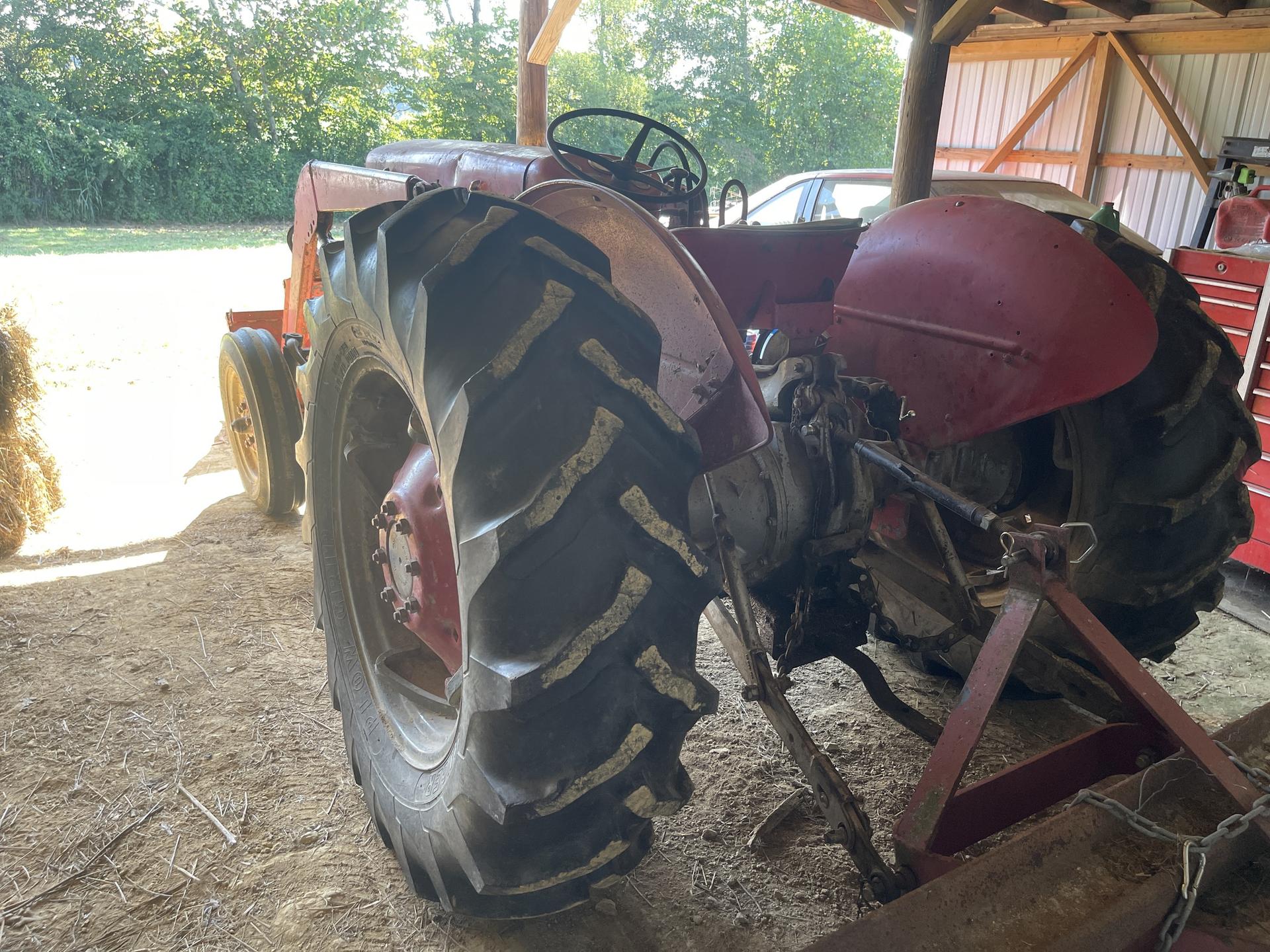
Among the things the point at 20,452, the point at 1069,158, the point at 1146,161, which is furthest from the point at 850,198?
the point at 20,452

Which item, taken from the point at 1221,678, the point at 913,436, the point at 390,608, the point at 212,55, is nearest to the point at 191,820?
the point at 390,608

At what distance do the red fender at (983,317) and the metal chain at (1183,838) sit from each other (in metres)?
0.83

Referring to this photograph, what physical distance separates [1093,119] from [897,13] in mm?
4537

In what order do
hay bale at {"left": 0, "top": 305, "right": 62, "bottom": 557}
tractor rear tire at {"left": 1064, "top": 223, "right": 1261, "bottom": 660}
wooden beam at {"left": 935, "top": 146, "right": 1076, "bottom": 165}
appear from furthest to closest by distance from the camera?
wooden beam at {"left": 935, "top": 146, "right": 1076, "bottom": 165}
hay bale at {"left": 0, "top": 305, "right": 62, "bottom": 557}
tractor rear tire at {"left": 1064, "top": 223, "right": 1261, "bottom": 660}

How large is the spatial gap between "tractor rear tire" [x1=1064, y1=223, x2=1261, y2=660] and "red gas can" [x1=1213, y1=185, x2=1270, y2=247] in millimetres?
2890

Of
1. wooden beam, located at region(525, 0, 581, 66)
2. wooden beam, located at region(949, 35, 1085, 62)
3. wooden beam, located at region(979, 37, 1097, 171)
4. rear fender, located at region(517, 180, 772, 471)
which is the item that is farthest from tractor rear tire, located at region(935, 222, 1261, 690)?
wooden beam, located at region(979, 37, 1097, 171)

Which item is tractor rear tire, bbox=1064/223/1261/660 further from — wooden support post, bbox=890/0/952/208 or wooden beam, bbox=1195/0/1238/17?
wooden beam, bbox=1195/0/1238/17

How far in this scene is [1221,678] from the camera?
2.89 meters

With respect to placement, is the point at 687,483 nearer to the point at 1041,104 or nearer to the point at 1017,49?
the point at 1041,104

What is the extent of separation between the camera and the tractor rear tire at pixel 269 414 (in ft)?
12.2

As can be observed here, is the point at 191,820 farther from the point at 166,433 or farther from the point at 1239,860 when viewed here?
the point at 166,433

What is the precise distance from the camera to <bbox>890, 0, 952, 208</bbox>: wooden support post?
402 centimetres

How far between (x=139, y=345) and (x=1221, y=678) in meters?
7.61

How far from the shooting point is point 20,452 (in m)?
3.67
